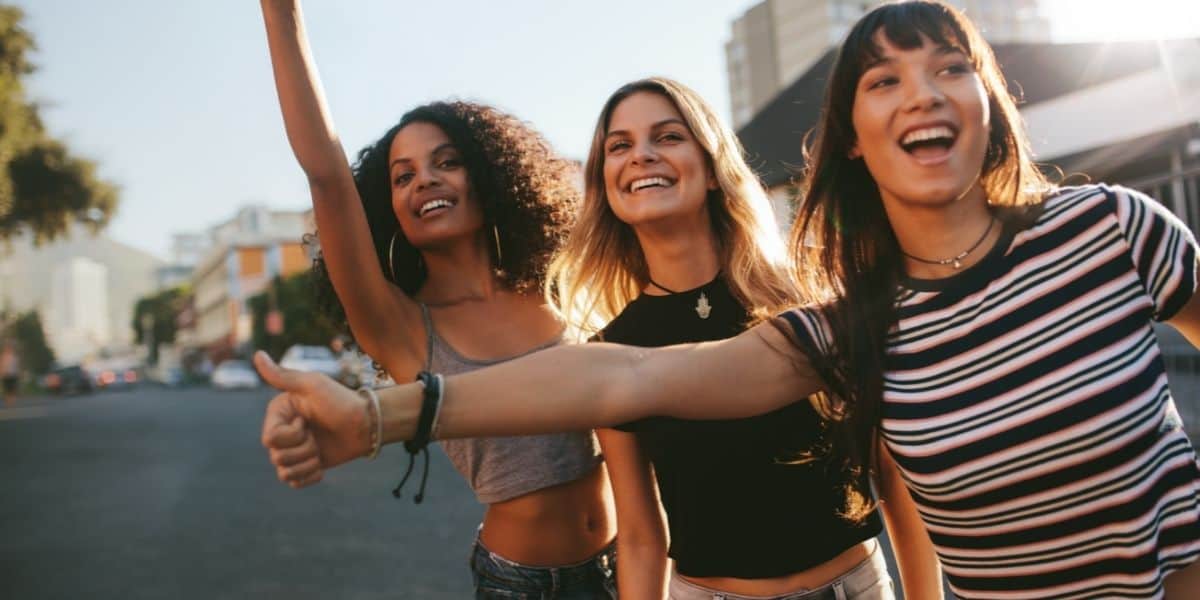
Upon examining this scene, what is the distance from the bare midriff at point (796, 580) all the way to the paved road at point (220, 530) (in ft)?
12.1

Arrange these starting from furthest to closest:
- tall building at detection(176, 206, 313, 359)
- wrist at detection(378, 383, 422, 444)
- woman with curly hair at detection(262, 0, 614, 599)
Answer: tall building at detection(176, 206, 313, 359)
woman with curly hair at detection(262, 0, 614, 599)
wrist at detection(378, 383, 422, 444)

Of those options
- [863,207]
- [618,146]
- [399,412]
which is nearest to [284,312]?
[618,146]

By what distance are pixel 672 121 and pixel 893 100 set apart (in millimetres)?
905

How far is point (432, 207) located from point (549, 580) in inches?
45.9

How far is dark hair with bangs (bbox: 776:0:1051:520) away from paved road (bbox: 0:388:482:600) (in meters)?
4.22

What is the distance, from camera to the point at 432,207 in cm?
293

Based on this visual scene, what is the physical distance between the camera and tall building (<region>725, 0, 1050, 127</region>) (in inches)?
2355

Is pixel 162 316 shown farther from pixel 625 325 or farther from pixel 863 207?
pixel 863 207

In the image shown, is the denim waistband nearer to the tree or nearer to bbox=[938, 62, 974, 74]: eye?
bbox=[938, 62, 974, 74]: eye

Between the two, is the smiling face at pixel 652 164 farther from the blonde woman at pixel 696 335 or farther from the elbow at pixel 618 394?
the elbow at pixel 618 394

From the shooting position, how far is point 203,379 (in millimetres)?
74438

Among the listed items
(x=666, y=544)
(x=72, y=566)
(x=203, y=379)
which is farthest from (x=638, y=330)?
(x=203, y=379)

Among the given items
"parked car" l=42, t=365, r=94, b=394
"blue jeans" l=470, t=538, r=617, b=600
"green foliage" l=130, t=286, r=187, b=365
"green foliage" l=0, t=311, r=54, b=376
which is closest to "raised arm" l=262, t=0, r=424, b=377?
"blue jeans" l=470, t=538, r=617, b=600

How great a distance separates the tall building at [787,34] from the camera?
59812mm
